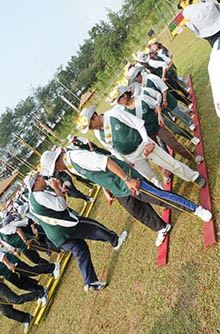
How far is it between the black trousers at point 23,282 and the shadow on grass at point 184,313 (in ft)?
12.9

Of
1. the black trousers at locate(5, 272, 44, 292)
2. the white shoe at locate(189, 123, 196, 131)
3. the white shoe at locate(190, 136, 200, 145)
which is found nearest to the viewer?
the white shoe at locate(190, 136, 200, 145)

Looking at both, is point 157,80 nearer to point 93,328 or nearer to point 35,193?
point 35,193

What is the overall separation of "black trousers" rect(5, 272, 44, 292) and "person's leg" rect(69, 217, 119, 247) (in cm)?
225

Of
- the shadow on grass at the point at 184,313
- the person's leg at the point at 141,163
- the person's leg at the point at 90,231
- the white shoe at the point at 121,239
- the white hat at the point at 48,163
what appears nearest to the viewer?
the shadow on grass at the point at 184,313

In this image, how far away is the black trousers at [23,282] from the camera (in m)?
7.01

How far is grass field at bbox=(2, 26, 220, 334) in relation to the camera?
12.1 feet

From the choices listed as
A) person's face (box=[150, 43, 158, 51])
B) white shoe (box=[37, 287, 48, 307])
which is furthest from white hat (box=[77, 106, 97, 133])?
person's face (box=[150, 43, 158, 51])

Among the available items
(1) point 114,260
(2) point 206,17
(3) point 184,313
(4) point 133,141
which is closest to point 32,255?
(1) point 114,260

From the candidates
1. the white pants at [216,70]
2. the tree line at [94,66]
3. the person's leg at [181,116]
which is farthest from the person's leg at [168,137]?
the tree line at [94,66]

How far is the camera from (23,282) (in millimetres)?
7117

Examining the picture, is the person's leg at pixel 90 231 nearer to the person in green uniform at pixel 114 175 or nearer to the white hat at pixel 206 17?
the person in green uniform at pixel 114 175

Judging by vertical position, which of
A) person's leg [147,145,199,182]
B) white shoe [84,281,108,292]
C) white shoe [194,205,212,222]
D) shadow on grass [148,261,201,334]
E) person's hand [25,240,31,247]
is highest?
person's leg [147,145,199,182]

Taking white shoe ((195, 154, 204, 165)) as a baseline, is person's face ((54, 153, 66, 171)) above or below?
above

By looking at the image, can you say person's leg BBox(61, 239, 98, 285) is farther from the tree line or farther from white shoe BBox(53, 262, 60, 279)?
the tree line
